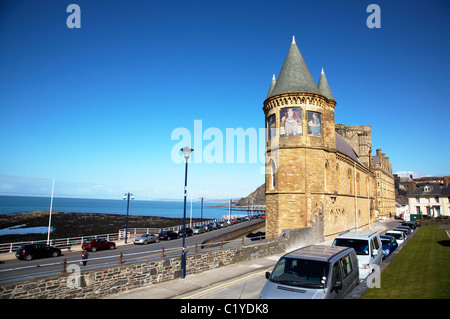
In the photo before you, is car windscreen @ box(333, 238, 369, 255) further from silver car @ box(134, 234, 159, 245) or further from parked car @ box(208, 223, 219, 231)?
parked car @ box(208, 223, 219, 231)

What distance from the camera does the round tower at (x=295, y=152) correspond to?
87.8ft

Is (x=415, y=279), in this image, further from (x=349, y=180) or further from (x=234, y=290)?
(x=349, y=180)

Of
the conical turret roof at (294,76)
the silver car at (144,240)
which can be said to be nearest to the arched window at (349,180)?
the conical turret roof at (294,76)

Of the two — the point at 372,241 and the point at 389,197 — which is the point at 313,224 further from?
the point at 389,197

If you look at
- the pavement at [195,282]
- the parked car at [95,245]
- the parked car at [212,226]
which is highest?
the pavement at [195,282]

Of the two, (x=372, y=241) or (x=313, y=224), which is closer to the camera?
(x=372, y=241)

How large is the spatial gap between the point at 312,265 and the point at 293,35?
28424 millimetres

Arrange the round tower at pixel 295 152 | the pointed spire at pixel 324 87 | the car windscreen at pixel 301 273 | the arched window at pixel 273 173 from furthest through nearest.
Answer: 1. the pointed spire at pixel 324 87
2. the arched window at pixel 273 173
3. the round tower at pixel 295 152
4. the car windscreen at pixel 301 273

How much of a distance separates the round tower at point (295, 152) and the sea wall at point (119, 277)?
8.29 m

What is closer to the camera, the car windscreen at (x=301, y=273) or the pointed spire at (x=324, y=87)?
the car windscreen at (x=301, y=273)

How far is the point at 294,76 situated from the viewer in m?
28.7

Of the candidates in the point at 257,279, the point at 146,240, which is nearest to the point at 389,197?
the point at 146,240

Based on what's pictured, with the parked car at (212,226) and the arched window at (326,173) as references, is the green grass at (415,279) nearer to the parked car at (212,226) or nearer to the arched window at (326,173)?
the arched window at (326,173)
